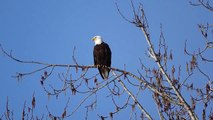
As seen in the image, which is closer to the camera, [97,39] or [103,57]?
[103,57]

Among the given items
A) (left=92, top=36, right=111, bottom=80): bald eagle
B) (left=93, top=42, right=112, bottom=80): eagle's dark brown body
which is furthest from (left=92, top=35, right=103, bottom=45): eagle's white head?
(left=93, top=42, right=112, bottom=80): eagle's dark brown body

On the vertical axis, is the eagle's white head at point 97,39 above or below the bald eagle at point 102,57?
above

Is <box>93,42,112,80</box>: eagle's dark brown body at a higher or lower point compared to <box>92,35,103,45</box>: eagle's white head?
lower

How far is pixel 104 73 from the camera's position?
7.51 m

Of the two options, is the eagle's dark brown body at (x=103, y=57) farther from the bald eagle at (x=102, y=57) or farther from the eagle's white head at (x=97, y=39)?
the eagle's white head at (x=97, y=39)

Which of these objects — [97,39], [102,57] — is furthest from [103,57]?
[97,39]

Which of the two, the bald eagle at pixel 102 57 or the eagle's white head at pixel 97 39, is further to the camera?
the eagle's white head at pixel 97 39

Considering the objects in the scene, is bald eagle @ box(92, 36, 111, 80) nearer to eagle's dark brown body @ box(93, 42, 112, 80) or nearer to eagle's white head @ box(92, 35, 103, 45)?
eagle's dark brown body @ box(93, 42, 112, 80)

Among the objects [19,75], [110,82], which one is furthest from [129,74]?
[19,75]

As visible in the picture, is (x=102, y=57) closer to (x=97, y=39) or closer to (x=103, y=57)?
(x=103, y=57)

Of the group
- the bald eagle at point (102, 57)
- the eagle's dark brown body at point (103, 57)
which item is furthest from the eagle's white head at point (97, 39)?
the eagle's dark brown body at point (103, 57)

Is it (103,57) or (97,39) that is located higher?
(97,39)

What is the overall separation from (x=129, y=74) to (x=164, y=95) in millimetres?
524

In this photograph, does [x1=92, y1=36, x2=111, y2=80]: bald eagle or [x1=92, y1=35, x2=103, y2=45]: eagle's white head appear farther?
[x1=92, y1=35, x2=103, y2=45]: eagle's white head
